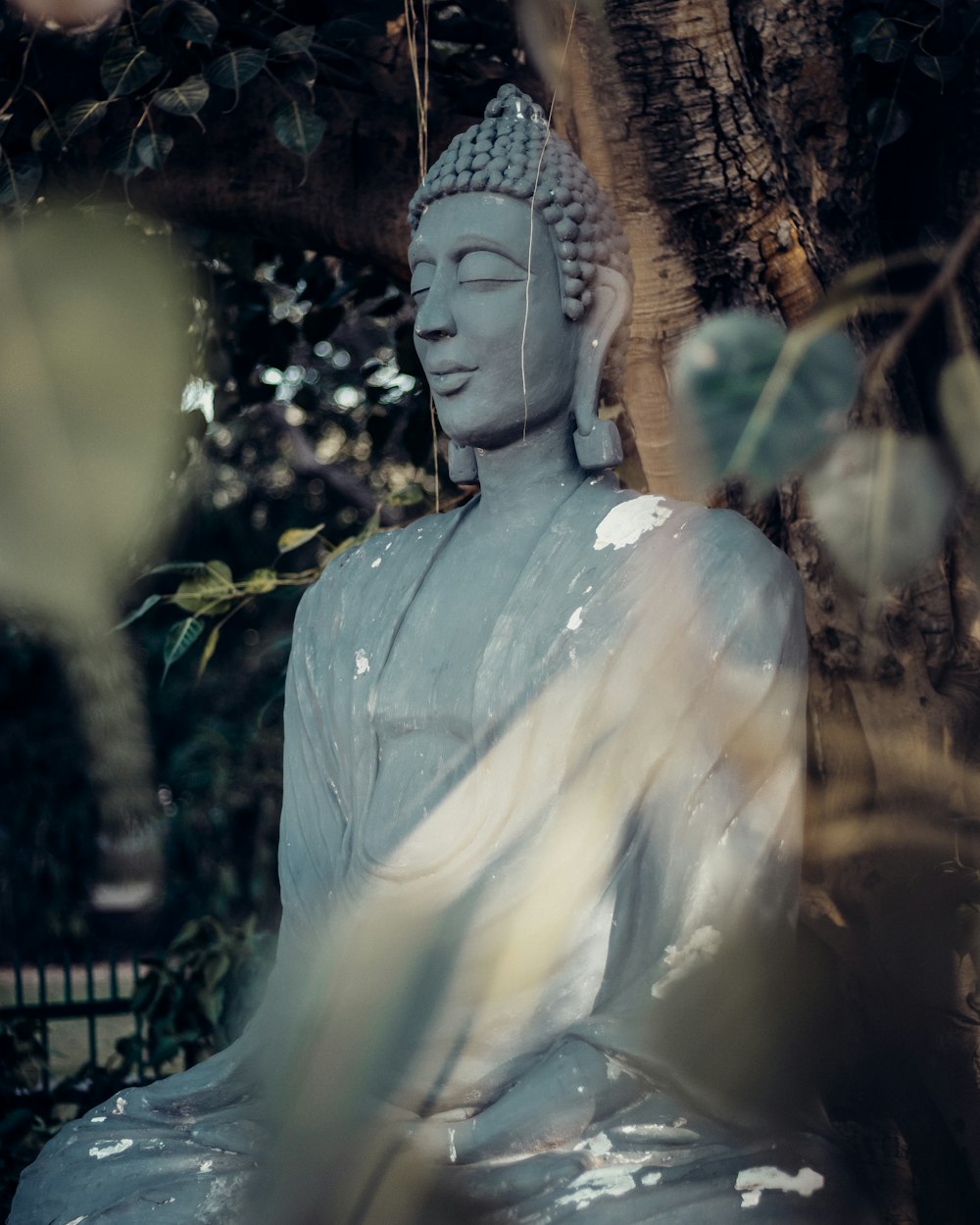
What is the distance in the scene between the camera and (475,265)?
8.41 ft

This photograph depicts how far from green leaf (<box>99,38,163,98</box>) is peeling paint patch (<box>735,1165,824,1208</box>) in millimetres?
2451

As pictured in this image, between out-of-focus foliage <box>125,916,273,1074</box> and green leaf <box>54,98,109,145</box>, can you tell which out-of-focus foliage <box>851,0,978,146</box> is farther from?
out-of-focus foliage <box>125,916,273,1074</box>

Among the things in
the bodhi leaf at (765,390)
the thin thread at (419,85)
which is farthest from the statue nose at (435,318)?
the bodhi leaf at (765,390)

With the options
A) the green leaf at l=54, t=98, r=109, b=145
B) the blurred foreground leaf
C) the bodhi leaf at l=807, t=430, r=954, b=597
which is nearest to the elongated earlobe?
the bodhi leaf at l=807, t=430, r=954, b=597

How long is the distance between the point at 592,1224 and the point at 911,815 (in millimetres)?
1302

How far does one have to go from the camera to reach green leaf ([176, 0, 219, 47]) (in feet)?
11.0

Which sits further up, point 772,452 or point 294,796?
point 772,452

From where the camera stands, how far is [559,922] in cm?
233

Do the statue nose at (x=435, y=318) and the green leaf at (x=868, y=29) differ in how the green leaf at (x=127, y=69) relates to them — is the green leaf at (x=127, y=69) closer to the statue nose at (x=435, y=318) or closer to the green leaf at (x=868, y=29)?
the statue nose at (x=435, y=318)

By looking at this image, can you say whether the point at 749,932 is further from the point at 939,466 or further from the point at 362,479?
the point at 362,479

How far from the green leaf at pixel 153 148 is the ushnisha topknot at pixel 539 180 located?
0.98 m

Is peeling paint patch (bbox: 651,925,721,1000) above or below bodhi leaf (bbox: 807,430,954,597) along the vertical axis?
below

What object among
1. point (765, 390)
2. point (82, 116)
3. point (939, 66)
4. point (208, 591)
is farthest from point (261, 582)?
point (939, 66)

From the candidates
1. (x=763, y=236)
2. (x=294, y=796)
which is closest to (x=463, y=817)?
(x=294, y=796)
